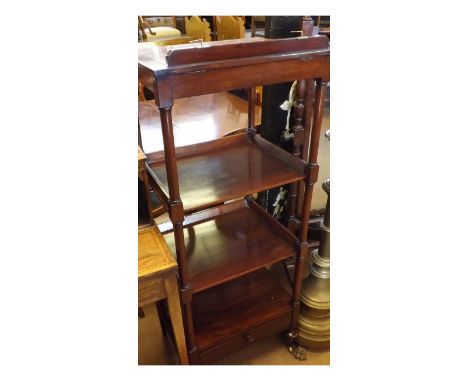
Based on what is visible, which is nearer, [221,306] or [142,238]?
[142,238]

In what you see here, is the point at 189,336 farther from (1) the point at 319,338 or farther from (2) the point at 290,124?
(2) the point at 290,124

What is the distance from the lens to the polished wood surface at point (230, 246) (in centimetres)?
114

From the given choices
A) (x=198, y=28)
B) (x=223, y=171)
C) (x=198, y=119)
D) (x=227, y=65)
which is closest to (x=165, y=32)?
(x=198, y=28)

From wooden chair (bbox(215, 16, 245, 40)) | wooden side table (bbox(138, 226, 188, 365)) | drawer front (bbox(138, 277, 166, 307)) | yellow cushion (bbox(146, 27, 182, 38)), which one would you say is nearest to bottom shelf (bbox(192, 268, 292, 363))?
wooden side table (bbox(138, 226, 188, 365))

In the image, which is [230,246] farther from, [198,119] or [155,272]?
[198,119]

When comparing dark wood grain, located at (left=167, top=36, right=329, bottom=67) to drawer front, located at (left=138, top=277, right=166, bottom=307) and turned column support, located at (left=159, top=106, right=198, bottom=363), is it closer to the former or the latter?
turned column support, located at (left=159, top=106, right=198, bottom=363)

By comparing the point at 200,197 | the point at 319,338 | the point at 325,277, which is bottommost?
the point at 319,338

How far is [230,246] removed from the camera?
1.25 m

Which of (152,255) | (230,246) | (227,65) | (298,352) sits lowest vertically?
(298,352)

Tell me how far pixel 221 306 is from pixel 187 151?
626 mm

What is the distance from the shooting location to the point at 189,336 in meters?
1.17

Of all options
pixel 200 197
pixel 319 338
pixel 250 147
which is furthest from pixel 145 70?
pixel 319 338

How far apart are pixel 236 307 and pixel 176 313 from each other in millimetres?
363

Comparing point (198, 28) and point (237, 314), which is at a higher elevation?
point (198, 28)
